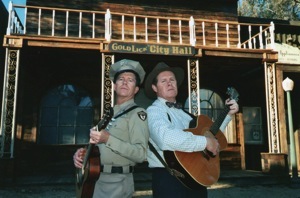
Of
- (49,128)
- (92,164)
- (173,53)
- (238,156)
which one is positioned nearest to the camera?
(92,164)

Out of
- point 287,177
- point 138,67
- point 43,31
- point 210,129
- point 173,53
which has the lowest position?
point 287,177

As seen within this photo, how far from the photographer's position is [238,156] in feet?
31.3

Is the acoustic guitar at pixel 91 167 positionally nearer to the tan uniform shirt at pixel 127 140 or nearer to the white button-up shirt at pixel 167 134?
the tan uniform shirt at pixel 127 140

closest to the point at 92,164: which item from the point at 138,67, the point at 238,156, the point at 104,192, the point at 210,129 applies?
the point at 104,192

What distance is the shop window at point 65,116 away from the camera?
8.54 m

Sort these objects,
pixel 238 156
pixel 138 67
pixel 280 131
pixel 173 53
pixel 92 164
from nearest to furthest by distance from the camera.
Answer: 1. pixel 92 164
2. pixel 138 67
3. pixel 173 53
4. pixel 280 131
5. pixel 238 156

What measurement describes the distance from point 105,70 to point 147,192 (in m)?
3.15

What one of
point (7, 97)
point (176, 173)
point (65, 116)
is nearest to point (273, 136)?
point (176, 173)

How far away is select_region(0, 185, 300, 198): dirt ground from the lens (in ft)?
17.8

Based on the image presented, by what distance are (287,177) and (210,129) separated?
565 cm

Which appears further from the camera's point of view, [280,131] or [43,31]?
[43,31]

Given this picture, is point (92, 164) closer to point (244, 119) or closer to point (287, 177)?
point (287, 177)

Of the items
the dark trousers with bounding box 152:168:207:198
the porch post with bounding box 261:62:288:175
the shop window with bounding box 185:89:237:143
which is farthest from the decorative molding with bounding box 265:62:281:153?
the dark trousers with bounding box 152:168:207:198

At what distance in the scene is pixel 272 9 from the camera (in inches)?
963
